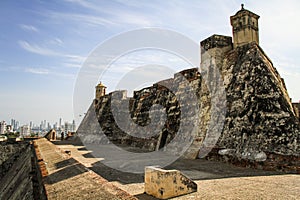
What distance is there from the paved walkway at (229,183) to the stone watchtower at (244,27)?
646 cm

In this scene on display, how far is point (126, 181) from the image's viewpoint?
5.51 m

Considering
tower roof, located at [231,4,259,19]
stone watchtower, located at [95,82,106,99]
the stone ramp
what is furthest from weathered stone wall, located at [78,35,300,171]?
stone watchtower, located at [95,82,106,99]

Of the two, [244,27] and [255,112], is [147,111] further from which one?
[255,112]

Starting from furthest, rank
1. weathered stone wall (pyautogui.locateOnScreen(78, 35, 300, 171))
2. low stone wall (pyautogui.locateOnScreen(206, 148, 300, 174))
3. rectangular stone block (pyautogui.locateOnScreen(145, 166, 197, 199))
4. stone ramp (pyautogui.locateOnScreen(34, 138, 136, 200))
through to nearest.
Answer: weathered stone wall (pyautogui.locateOnScreen(78, 35, 300, 171)), low stone wall (pyautogui.locateOnScreen(206, 148, 300, 174)), rectangular stone block (pyautogui.locateOnScreen(145, 166, 197, 199)), stone ramp (pyautogui.locateOnScreen(34, 138, 136, 200))

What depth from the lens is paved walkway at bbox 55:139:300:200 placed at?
4230 millimetres

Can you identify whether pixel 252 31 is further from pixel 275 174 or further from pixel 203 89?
pixel 275 174

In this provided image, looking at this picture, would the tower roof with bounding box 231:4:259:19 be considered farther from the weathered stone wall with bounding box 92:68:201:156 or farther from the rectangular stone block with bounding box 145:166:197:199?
the rectangular stone block with bounding box 145:166:197:199

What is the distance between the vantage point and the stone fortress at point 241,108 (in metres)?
7.09

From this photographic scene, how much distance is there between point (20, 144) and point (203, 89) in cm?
1553

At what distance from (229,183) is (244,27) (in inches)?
329

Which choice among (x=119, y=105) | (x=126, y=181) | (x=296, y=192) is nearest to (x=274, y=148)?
(x=296, y=192)

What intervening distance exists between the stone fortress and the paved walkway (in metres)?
0.80

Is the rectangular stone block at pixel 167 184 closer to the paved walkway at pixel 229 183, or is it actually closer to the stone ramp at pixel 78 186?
the paved walkway at pixel 229 183

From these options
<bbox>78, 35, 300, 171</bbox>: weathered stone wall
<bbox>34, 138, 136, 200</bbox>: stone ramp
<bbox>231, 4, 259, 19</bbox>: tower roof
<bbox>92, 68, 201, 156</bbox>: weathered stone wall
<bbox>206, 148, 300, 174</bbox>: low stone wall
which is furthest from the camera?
<bbox>92, 68, 201, 156</bbox>: weathered stone wall
